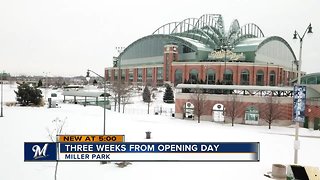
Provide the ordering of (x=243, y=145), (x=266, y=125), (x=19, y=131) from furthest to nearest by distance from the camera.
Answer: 1. (x=266, y=125)
2. (x=19, y=131)
3. (x=243, y=145)

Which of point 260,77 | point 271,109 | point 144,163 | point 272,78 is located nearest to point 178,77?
point 260,77

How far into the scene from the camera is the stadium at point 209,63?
4472 centimetres

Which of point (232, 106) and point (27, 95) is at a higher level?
point (27, 95)

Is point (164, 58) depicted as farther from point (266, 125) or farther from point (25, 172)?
point (25, 172)

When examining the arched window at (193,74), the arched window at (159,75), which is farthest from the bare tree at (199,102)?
the arched window at (159,75)

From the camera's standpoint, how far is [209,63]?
85.9 metres

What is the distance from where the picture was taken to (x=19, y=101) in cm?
5294

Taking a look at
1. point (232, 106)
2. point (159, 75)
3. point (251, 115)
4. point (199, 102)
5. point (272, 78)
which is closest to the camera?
point (232, 106)

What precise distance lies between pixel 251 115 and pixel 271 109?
3.23 metres

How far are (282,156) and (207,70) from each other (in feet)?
211

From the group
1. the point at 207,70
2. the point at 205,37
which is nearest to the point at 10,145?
the point at 207,70

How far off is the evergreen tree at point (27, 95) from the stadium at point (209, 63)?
16657 mm

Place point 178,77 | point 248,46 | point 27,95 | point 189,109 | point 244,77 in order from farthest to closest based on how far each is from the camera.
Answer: point 248,46
point 178,77
point 244,77
point 27,95
point 189,109

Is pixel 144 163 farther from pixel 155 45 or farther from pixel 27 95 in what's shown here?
pixel 155 45
